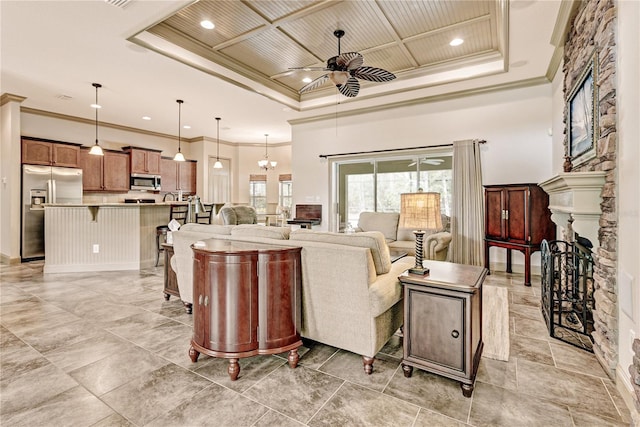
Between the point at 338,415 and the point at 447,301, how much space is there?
3.02 ft

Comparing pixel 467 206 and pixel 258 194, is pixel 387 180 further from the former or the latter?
pixel 258 194

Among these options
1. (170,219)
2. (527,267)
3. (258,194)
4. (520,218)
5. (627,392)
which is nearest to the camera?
(627,392)

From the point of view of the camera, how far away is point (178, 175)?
9.04 m

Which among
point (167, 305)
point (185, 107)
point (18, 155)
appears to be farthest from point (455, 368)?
point (18, 155)

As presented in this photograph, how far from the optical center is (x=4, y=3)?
10.2ft

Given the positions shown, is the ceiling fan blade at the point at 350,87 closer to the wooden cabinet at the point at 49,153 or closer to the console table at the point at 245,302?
the console table at the point at 245,302

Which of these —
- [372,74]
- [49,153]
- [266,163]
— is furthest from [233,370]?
[266,163]

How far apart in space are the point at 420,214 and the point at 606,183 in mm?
1359

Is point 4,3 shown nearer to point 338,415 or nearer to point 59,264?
point 59,264

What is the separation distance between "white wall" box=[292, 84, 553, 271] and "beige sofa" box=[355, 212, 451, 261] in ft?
3.60

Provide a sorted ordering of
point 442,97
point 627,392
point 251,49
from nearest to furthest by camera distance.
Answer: point 627,392
point 251,49
point 442,97

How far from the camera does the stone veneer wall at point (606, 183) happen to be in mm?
2072

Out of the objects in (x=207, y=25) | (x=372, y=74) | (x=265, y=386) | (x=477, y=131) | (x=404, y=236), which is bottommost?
(x=265, y=386)

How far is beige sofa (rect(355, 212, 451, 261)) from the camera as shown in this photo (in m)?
4.57
